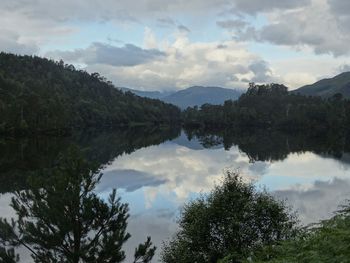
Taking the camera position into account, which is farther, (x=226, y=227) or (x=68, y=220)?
(x=226, y=227)

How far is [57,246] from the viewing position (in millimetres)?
27328

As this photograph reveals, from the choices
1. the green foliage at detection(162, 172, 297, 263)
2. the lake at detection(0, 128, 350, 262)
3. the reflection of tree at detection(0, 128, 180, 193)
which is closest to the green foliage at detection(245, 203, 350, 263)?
the green foliage at detection(162, 172, 297, 263)

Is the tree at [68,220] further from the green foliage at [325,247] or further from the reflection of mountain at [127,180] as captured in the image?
the reflection of mountain at [127,180]

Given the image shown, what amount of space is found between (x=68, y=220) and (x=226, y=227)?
11.6 meters

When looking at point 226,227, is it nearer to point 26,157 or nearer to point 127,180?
point 127,180

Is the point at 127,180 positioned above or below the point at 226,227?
below

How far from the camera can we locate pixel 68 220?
2678 cm

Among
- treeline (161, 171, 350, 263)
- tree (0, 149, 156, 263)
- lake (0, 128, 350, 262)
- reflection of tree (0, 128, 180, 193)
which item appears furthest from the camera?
reflection of tree (0, 128, 180, 193)

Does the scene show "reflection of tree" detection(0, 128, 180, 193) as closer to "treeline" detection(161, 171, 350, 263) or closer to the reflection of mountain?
the reflection of mountain

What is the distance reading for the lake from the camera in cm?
5519

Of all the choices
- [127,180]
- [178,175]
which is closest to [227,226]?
[127,180]

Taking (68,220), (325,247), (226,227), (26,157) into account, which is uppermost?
(325,247)

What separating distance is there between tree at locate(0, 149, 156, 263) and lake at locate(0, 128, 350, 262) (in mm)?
2681

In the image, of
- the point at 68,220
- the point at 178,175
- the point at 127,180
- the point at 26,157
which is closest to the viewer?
the point at 68,220
